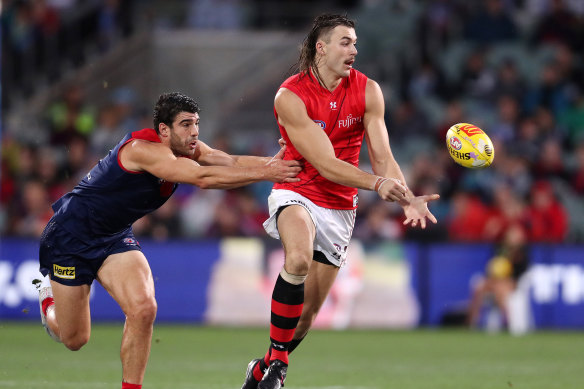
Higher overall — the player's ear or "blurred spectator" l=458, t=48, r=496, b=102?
the player's ear

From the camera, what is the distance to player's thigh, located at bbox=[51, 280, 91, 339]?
291 inches

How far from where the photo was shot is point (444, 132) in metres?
17.1

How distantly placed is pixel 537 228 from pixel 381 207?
7.49 ft

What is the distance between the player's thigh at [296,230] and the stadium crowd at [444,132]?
7.36 meters

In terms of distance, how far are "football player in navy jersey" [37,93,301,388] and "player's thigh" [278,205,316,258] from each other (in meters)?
0.44

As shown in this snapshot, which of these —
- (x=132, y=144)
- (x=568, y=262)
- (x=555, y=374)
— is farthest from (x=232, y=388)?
(x=568, y=262)

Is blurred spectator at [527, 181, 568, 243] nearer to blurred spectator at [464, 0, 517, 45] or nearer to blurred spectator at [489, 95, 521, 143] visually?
blurred spectator at [489, 95, 521, 143]

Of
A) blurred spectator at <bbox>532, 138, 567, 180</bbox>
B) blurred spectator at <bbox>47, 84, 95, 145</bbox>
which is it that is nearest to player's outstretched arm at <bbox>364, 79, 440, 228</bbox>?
blurred spectator at <bbox>532, 138, 567, 180</bbox>

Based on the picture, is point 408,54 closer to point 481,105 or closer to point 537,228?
point 481,105

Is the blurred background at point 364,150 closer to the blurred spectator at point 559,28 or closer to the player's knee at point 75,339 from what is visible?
the blurred spectator at point 559,28

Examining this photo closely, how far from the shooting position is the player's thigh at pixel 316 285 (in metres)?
7.77

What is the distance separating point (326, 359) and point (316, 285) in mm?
3353

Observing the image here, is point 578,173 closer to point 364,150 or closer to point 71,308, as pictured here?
point 364,150

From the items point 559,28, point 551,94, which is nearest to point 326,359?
point 551,94
